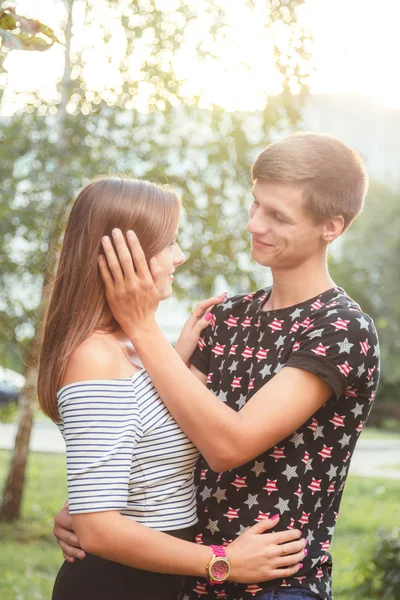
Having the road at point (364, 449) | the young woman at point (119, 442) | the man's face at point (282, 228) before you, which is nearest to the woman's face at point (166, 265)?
the young woman at point (119, 442)

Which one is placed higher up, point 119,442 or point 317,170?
point 317,170

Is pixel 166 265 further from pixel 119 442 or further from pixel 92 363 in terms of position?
pixel 119 442

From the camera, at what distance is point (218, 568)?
1.99m

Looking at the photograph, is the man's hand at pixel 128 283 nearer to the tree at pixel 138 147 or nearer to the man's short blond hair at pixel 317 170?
the man's short blond hair at pixel 317 170

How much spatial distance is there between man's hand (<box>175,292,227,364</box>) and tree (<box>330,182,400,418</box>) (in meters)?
18.6

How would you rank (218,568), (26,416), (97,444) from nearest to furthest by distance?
(97,444) < (218,568) < (26,416)

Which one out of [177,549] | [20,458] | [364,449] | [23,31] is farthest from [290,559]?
[364,449]

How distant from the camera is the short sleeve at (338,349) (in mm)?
2035

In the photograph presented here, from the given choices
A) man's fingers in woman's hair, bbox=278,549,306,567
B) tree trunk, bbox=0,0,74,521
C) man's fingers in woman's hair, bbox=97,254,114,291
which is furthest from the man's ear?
tree trunk, bbox=0,0,74,521

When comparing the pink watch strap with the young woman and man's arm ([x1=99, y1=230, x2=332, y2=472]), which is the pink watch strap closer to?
→ the young woman

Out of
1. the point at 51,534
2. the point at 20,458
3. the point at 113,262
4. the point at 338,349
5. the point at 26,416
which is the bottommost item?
the point at 51,534

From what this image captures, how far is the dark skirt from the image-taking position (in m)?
2.02

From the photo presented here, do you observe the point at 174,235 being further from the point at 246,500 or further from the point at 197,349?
the point at 246,500

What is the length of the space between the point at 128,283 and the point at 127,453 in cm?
43
